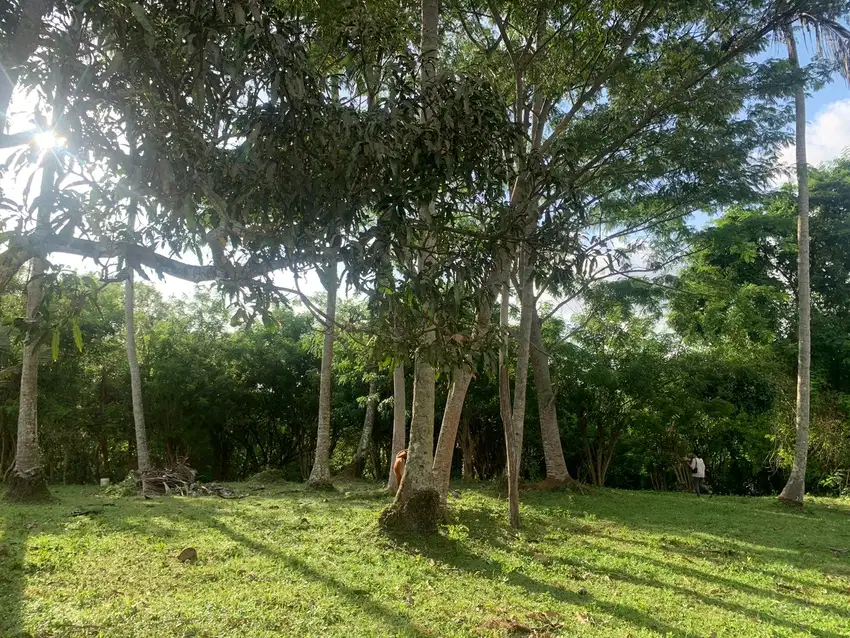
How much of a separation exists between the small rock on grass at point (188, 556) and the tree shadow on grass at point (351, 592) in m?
0.64

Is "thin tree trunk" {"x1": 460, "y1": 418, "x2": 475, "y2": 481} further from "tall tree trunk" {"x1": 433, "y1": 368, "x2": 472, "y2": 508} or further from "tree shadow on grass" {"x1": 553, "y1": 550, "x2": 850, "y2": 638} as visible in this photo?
"tree shadow on grass" {"x1": 553, "y1": 550, "x2": 850, "y2": 638}

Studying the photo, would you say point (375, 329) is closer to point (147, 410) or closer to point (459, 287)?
point (459, 287)

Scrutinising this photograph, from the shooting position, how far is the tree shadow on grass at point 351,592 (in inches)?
163

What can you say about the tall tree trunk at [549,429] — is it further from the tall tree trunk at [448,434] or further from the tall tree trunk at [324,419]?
the tall tree trunk at [448,434]

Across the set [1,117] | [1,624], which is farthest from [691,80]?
[1,624]

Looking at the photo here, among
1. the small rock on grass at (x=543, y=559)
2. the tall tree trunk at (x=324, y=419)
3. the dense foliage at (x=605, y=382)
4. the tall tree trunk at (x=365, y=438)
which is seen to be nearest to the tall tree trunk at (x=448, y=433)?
the small rock on grass at (x=543, y=559)

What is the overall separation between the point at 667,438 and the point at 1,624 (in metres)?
16.2

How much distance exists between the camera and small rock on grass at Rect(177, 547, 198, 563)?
18.8 ft

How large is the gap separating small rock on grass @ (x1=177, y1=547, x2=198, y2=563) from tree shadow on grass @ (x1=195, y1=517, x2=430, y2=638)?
0.64 metres

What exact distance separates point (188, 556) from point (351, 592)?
1843mm

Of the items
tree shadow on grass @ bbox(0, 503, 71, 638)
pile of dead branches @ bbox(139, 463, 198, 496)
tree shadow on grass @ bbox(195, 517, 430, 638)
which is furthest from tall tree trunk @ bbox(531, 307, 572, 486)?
tree shadow on grass @ bbox(0, 503, 71, 638)

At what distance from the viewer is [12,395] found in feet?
53.4

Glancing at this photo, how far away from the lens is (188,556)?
5777 millimetres

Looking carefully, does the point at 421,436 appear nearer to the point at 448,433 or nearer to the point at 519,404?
the point at 448,433
